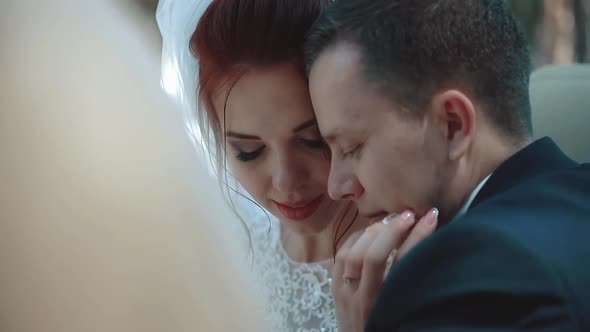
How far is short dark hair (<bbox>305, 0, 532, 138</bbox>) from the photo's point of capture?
1201 mm

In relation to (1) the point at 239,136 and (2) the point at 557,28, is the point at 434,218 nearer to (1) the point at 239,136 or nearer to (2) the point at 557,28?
(1) the point at 239,136

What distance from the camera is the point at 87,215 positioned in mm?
572

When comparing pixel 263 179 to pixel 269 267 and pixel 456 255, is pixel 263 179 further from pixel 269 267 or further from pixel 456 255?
pixel 456 255

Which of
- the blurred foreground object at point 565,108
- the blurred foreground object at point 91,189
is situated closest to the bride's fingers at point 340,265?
the blurred foreground object at point 91,189

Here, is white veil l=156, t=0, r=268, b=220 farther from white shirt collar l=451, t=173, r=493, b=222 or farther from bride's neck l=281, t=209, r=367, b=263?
white shirt collar l=451, t=173, r=493, b=222

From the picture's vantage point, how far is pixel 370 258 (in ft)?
3.92

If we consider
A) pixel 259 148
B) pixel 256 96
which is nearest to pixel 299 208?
pixel 259 148

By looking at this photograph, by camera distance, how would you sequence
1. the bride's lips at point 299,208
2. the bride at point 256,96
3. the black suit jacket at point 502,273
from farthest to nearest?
the bride's lips at point 299,208 < the bride at point 256,96 < the black suit jacket at point 502,273

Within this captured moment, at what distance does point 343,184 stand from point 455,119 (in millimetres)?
228

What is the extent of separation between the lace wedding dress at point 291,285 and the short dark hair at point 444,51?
684mm

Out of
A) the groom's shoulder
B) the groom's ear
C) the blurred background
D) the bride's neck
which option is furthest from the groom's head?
the blurred background

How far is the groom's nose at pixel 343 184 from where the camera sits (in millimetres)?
1278

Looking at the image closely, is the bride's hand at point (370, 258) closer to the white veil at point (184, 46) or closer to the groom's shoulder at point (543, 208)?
the groom's shoulder at point (543, 208)

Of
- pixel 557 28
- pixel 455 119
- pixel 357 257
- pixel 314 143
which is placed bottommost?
pixel 557 28
